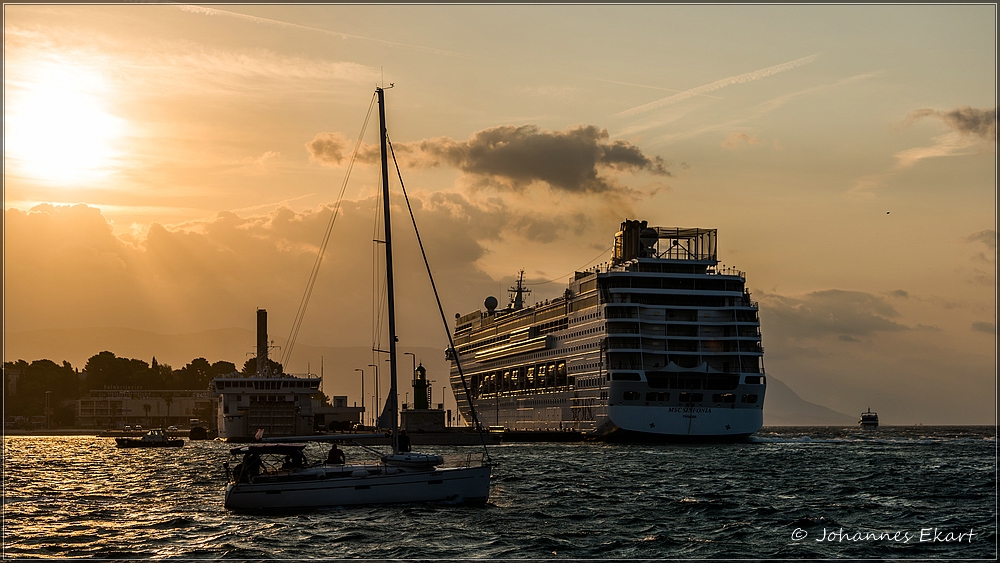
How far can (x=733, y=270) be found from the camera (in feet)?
360

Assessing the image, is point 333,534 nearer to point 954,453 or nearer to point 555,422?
point 954,453

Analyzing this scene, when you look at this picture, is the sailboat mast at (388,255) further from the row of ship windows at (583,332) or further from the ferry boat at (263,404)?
the ferry boat at (263,404)

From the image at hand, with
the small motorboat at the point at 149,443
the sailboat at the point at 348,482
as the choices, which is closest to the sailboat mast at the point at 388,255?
the sailboat at the point at 348,482

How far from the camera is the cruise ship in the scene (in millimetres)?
99938

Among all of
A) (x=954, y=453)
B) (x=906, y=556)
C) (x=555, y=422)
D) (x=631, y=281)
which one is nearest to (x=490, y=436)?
(x=555, y=422)

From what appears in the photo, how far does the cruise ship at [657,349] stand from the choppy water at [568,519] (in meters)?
35.7

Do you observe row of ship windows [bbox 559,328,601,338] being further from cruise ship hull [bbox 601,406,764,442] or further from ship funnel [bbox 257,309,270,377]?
ship funnel [bbox 257,309,270,377]

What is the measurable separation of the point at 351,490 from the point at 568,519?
335 inches

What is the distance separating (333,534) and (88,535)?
9.35 meters

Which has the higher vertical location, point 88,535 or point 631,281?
point 631,281

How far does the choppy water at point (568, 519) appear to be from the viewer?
108 ft

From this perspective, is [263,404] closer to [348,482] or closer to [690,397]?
[690,397]

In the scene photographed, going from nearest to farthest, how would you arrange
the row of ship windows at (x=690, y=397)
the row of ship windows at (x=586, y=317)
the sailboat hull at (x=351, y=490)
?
the sailboat hull at (x=351, y=490) → the row of ship windows at (x=690, y=397) → the row of ship windows at (x=586, y=317)

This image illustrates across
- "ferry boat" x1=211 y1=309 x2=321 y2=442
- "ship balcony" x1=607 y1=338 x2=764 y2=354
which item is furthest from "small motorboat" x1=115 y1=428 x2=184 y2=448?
"ship balcony" x1=607 y1=338 x2=764 y2=354
